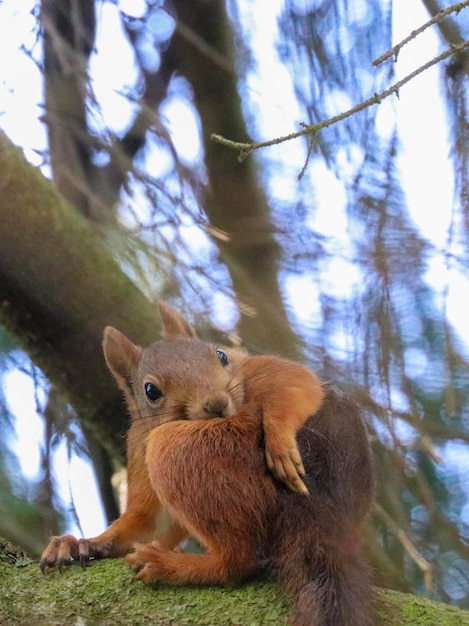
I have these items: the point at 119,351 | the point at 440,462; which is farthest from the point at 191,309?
the point at 440,462

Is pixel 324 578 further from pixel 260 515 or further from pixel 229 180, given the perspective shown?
pixel 229 180

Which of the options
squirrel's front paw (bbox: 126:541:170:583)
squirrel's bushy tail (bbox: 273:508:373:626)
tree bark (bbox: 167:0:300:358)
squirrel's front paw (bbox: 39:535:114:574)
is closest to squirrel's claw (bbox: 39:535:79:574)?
squirrel's front paw (bbox: 39:535:114:574)

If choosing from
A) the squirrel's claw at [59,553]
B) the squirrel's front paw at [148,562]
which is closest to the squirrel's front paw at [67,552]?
the squirrel's claw at [59,553]

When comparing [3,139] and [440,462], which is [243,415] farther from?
[3,139]

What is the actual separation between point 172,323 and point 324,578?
709mm

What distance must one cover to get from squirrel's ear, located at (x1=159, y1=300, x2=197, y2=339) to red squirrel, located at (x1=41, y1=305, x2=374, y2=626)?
0.66ft

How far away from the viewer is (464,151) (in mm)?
1619

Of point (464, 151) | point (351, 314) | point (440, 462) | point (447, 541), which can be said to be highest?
point (464, 151)

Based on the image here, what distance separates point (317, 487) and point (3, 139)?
0.99 metres

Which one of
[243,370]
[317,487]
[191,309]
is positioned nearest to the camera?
[317,487]

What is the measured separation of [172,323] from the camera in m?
1.64

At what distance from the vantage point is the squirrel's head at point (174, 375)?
137 cm

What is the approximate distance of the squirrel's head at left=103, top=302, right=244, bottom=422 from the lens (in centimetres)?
137

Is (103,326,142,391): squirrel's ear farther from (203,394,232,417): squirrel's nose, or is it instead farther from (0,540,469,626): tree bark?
(0,540,469,626): tree bark
